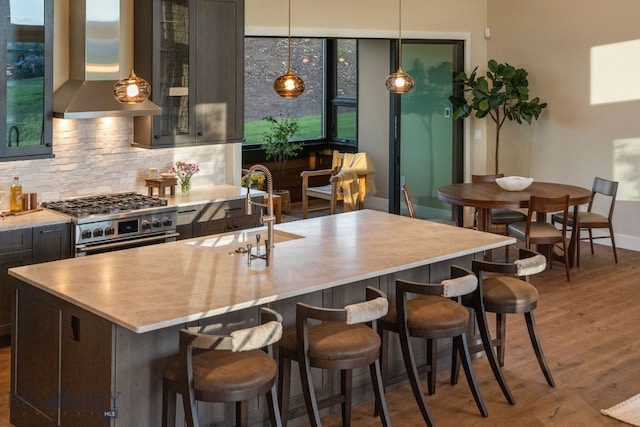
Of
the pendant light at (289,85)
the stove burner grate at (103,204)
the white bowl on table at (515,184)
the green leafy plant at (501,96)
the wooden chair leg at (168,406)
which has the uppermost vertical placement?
→ the green leafy plant at (501,96)

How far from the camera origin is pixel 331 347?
439cm

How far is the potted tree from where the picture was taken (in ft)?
38.4

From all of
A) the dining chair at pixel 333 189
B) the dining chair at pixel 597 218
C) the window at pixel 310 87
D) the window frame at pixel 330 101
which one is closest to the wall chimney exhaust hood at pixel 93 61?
the dining chair at pixel 333 189

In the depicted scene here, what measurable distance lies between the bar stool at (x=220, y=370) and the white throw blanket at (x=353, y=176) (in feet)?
22.4

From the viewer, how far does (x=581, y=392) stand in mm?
5531

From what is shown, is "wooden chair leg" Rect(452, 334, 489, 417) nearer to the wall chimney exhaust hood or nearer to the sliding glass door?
the wall chimney exhaust hood

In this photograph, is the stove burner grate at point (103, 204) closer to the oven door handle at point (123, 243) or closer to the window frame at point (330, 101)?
the oven door handle at point (123, 243)

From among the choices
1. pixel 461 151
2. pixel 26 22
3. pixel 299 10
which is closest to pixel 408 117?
pixel 461 151

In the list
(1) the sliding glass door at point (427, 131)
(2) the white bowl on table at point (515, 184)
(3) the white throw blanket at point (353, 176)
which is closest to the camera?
(2) the white bowl on table at point (515, 184)

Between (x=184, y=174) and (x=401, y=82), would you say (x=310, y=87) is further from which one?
(x=401, y=82)

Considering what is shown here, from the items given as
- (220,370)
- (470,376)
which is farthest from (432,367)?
(220,370)

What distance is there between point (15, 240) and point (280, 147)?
6014 mm

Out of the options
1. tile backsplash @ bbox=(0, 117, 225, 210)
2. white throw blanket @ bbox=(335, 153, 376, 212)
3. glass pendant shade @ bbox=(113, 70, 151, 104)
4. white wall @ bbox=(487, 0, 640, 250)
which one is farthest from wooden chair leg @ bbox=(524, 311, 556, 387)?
white throw blanket @ bbox=(335, 153, 376, 212)

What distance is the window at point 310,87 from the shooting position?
40.3ft
